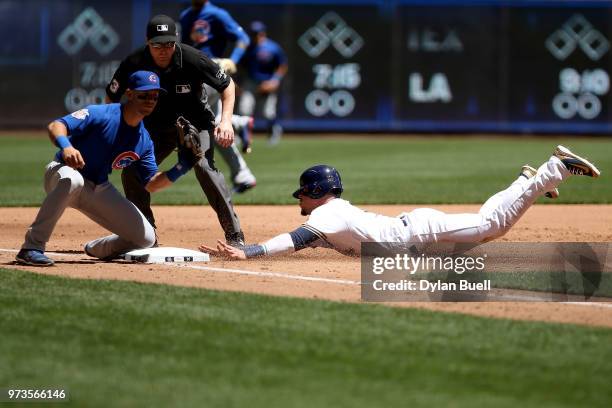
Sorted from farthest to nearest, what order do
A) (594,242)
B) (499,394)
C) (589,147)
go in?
(589,147)
(594,242)
(499,394)

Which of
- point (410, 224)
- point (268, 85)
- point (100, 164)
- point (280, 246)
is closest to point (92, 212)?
point (100, 164)

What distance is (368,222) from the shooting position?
7.15m

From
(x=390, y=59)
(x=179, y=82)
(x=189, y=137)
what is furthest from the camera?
(x=390, y=59)

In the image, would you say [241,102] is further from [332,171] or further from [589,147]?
[332,171]

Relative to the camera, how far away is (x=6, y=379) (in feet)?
14.6

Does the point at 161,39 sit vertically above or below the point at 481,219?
above

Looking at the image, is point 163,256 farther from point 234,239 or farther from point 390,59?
point 390,59

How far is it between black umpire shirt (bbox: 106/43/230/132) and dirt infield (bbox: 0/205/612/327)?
1097 mm

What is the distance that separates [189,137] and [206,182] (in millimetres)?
749

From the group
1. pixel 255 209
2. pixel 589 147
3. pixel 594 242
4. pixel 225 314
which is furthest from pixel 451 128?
pixel 225 314

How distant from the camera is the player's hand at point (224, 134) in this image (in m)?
7.71

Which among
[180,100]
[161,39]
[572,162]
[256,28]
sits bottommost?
[572,162]

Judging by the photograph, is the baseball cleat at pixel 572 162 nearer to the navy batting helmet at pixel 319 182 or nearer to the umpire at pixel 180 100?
the navy batting helmet at pixel 319 182

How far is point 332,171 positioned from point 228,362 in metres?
2.82
